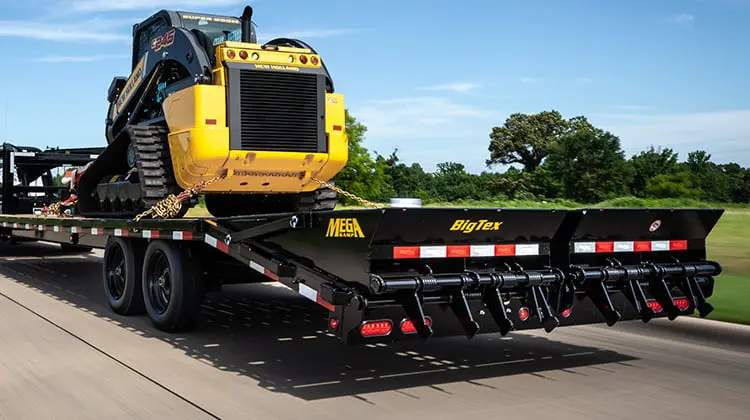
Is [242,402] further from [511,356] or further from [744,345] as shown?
[744,345]

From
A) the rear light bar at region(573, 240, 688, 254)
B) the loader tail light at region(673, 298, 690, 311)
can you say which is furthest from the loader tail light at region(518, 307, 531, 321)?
the loader tail light at region(673, 298, 690, 311)

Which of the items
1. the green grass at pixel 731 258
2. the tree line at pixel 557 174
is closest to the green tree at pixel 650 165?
the tree line at pixel 557 174

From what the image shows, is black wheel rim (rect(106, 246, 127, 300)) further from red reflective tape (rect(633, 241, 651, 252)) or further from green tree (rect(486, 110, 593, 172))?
green tree (rect(486, 110, 593, 172))

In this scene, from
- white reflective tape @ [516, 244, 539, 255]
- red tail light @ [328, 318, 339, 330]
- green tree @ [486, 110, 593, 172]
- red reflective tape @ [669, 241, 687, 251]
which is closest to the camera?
red tail light @ [328, 318, 339, 330]

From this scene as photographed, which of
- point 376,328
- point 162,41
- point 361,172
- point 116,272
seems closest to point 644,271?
point 376,328

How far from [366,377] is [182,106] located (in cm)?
427

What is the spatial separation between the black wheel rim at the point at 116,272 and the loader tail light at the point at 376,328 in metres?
4.90

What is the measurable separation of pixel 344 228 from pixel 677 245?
3307mm

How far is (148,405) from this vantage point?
5887mm

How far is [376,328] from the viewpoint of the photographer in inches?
241

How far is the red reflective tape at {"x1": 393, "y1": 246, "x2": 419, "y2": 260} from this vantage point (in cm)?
629

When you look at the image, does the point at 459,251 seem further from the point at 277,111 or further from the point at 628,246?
the point at 277,111

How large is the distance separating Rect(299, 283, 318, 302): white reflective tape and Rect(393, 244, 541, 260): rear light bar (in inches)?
27.6

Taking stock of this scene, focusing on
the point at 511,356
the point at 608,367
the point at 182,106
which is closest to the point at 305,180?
the point at 182,106
